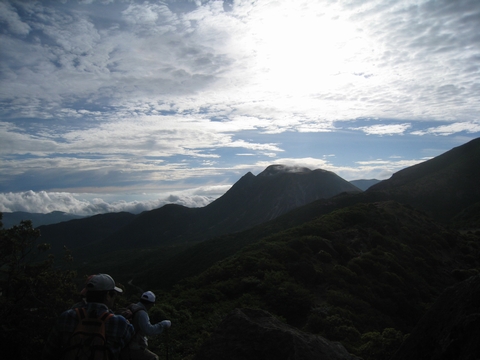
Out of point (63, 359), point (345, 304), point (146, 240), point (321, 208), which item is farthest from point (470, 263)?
point (146, 240)

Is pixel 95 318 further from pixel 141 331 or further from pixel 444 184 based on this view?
pixel 444 184

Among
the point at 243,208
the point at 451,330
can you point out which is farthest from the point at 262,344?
the point at 243,208

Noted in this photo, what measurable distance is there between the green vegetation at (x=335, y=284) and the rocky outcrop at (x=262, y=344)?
2.52 m

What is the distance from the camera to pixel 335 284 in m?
17.5

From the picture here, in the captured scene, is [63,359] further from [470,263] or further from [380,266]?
[470,263]

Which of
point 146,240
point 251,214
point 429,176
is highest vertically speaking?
point 429,176

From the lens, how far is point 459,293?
525cm

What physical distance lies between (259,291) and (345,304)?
4.12 metres

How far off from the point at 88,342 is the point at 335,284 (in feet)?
51.7

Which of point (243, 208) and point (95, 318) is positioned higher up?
point (95, 318)

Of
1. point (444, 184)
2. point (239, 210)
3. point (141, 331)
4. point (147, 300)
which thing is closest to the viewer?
point (141, 331)

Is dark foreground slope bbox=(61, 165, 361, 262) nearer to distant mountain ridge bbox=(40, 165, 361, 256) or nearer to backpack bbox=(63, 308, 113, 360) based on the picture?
distant mountain ridge bbox=(40, 165, 361, 256)

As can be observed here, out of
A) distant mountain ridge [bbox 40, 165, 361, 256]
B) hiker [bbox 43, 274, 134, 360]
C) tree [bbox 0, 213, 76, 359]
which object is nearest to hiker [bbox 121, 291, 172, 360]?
hiker [bbox 43, 274, 134, 360]

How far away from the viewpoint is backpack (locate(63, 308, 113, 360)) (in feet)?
12.8
